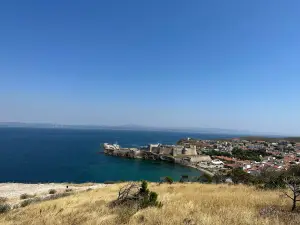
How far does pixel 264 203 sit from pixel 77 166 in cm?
6338

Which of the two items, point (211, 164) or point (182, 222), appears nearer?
point (182, 222)

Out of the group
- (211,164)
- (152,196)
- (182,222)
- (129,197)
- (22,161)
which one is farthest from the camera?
(211,164)

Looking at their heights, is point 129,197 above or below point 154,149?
above

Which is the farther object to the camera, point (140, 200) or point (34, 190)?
point (34, 190)

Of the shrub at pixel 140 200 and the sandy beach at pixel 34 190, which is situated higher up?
the shrub at pixel 140 200

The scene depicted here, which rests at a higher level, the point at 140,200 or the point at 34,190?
the point at 140,200

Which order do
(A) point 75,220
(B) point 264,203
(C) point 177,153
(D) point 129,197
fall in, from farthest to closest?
(C) point 177,153
(D) point 129,197
(B) point 264,203
(A) point 75,220

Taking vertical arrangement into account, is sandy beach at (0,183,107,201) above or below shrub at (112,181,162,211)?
below

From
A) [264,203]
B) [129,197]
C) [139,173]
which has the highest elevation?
[264,203]

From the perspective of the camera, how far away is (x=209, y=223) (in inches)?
196

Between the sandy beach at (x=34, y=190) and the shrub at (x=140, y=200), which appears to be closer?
the shrub at (x=140, y=200)

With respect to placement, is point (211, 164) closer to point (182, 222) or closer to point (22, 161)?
point (22, 161)

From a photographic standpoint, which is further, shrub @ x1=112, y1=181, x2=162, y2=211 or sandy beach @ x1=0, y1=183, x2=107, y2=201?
sandy beach @ x1=0, y1=183, x2=107, y2=201

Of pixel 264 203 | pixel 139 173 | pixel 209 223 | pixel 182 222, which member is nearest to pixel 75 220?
pixel 182 222
